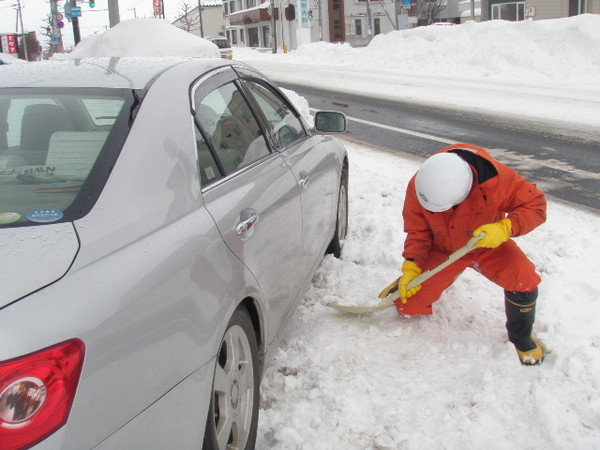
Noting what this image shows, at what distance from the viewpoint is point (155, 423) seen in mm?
1609

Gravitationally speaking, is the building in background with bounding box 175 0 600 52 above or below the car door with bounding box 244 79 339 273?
above

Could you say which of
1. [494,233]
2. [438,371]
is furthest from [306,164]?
[438,371]

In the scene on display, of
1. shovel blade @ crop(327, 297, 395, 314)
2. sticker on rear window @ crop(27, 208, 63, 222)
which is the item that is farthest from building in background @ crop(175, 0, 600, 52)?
sticker on rear window @ crop(27, 208, 63, 222)

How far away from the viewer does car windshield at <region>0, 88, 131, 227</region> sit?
70.9 inches

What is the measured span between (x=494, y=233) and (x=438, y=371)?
0.75 meters

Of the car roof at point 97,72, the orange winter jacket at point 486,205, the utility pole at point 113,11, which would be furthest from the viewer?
the utility pole at point 113,11

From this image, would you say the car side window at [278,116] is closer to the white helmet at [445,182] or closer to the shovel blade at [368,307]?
the white helmet at [445,182]

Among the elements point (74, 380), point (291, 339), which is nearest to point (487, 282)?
point (291, 339)

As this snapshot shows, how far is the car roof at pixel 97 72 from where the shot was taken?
234cm

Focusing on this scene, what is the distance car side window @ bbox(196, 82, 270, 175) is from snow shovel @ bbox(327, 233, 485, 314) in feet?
3.56

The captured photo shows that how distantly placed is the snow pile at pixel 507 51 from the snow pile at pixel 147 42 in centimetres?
835

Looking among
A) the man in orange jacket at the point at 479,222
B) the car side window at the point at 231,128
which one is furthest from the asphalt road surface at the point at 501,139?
the car side window at the point at 231,128

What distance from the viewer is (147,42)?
438 inches

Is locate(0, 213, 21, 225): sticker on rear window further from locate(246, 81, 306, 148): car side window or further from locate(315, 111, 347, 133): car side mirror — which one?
locate(315, 111, 347, 133): car side mirror
